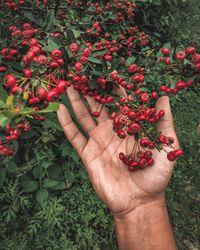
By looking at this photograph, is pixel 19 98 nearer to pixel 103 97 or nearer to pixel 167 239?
pixel 103 97

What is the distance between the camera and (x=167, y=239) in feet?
7.41

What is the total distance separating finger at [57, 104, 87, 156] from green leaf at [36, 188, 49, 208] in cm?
101

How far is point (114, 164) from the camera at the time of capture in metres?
2.33

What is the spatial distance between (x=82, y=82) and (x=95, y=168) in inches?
26.0

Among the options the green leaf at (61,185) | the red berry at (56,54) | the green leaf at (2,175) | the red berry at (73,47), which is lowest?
the green leaf at (61,185)

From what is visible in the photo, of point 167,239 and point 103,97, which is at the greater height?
point 103,97

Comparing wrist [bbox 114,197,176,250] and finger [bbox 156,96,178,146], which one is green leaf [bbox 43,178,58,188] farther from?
finger [bbox 156,96,178,146]

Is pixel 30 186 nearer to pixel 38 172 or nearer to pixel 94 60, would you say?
pixel 38 172

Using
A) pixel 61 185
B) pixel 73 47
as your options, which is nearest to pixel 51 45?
pixel 73 47

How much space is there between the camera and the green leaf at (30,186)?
Answer: 319 cm

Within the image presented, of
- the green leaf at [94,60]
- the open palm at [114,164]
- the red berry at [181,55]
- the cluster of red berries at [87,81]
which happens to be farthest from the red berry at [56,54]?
the red berry at [181,55]

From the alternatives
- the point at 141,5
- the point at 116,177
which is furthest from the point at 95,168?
the point at 141,5

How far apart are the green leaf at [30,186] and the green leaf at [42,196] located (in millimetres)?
67

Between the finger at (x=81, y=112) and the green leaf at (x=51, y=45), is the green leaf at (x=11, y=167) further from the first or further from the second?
the green leaf at (x=51, y=45)
